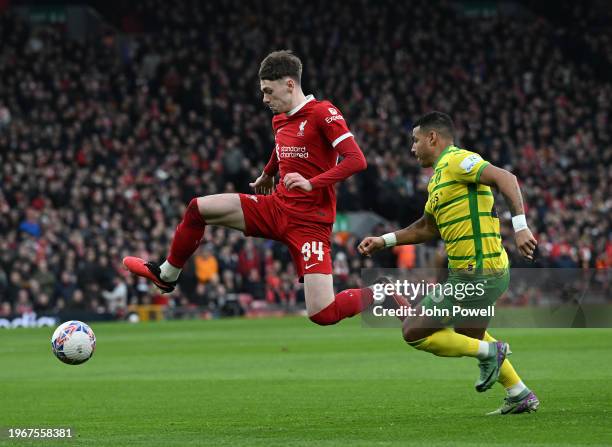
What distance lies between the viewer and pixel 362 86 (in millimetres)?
37531

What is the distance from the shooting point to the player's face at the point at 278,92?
10203 millimetres

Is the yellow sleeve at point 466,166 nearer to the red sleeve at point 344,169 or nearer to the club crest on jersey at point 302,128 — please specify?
the red sleeve at point 344,169

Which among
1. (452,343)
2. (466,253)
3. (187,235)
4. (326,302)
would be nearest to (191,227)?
(187,235)

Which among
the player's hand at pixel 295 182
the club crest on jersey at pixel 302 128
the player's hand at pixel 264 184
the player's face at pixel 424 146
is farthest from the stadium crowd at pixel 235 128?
the player's face at pixel 424 146

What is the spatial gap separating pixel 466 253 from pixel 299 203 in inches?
57.8

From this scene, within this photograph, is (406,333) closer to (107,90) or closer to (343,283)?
(343,283)

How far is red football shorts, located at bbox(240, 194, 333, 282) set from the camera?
1021 cm

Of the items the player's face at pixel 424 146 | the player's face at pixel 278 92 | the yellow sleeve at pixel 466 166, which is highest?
the player's face at pixel 278 92

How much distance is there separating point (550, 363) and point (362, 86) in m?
22.8

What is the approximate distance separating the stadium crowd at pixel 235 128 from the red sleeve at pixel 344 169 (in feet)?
57.5

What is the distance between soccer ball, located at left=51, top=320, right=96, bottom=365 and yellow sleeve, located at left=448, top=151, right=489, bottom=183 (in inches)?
133

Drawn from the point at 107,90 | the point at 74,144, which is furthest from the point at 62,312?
the point at 107,90

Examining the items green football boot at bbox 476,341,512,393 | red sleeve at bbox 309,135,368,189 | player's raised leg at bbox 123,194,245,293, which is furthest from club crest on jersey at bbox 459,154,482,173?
player's raised leg at bbox 123,194,245,293

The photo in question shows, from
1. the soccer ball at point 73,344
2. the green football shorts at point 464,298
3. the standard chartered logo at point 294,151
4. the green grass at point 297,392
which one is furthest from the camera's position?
the soccer ball at point 73,344
